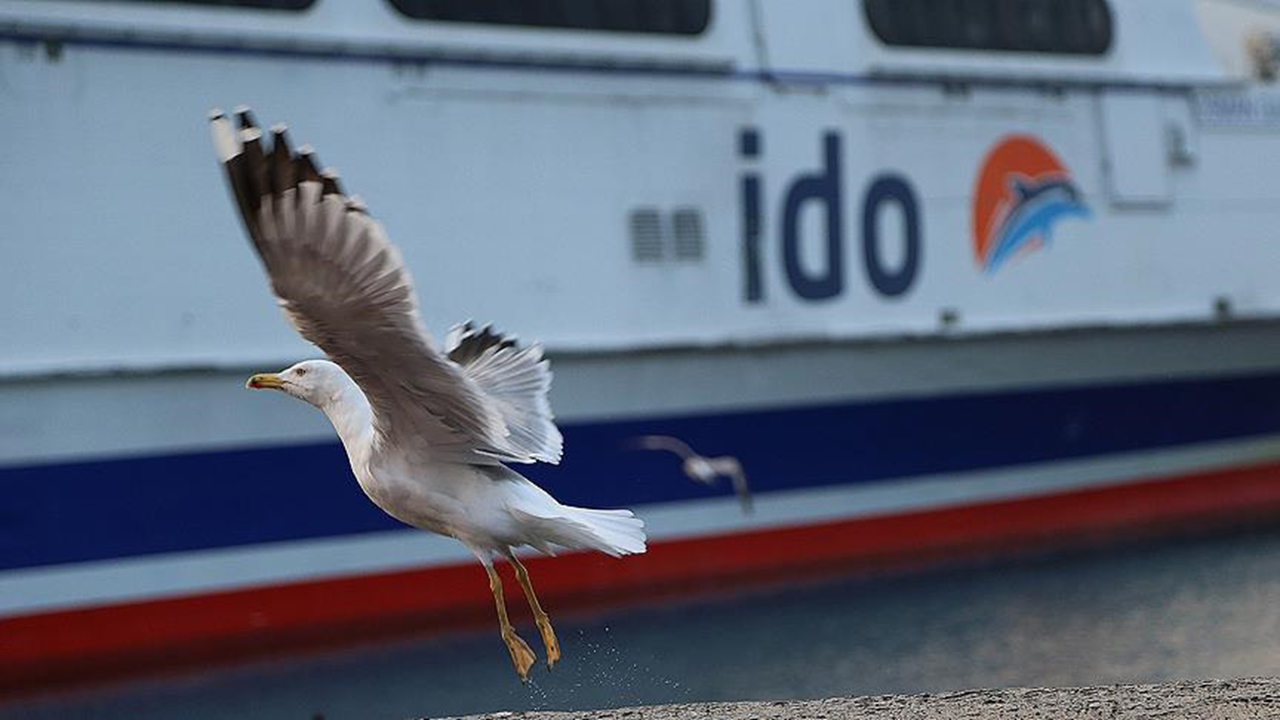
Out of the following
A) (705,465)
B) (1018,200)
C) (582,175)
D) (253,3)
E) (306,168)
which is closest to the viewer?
(306,168)

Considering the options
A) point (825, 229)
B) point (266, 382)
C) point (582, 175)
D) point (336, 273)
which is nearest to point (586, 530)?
point (266, 382)

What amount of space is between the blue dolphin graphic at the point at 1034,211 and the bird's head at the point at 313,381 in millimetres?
7748

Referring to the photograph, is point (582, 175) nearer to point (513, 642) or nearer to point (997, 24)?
point (997, 24)

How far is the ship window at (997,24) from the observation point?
42.5 feet

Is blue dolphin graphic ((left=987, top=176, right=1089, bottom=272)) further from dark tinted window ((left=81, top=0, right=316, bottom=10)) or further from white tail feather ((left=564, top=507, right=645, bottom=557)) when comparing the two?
white tail feather ((left=564, top=507, right=645, bottom=557))

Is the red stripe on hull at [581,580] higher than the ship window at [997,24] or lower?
lower

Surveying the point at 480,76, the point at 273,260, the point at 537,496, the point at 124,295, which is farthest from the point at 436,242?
the point at 273,260

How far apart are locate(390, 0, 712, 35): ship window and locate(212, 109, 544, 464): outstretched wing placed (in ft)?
18.8

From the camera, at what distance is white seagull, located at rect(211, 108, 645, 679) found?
4762 millimetres

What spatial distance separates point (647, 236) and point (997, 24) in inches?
119

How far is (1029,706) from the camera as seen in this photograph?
620 centimetres

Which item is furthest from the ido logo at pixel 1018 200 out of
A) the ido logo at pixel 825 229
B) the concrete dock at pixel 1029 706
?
the concrete dock at pixel 1029 706

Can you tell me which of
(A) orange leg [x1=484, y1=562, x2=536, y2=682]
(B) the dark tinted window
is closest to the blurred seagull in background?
(B) the dark tinted window

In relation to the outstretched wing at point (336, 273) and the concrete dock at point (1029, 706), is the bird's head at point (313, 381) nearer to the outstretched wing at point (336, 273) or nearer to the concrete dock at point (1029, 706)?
the outstretched wing at point (336, 273)
